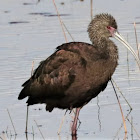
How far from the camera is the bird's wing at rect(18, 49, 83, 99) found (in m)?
10.0

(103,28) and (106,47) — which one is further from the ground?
(103,28)

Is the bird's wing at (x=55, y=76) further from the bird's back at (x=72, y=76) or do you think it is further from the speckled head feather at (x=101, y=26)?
the speckled head feather at (x=101, y=26)

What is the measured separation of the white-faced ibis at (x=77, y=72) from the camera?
9938mm

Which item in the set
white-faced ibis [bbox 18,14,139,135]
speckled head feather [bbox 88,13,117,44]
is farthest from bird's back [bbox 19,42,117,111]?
speckled head feather [bbox 88,13,117,44]

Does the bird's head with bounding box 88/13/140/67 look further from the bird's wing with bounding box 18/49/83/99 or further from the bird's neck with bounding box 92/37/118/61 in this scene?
the bird's wing with bounding box 18/49/83/99

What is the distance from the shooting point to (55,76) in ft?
33.5

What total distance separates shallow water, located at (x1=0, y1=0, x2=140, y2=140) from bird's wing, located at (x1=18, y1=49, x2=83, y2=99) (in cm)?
41

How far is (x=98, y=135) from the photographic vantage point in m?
9.88

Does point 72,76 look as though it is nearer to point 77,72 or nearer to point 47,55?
point 77,72

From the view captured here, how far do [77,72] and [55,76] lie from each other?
0.39 metres

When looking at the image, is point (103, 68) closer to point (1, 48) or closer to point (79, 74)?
point (79, 74)

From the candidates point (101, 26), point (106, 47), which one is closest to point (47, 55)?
point (101, 26)

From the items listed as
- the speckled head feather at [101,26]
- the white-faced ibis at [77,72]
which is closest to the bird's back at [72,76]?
the white-faced ibis at [77,72]

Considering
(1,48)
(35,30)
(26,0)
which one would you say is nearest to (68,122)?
(1,48)
